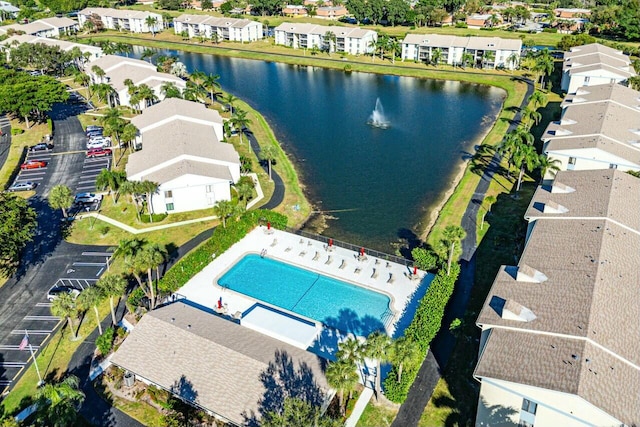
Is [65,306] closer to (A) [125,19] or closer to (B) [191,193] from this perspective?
(B) [191,193]

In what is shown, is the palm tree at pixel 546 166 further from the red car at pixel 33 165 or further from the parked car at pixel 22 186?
the red car at pixel 33 165

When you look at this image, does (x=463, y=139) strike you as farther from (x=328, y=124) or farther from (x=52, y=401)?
(x=52, y=401)

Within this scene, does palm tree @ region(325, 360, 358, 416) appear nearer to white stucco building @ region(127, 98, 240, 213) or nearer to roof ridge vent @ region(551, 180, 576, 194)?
roof ridge vent @ region(551, 180, 576, 194)

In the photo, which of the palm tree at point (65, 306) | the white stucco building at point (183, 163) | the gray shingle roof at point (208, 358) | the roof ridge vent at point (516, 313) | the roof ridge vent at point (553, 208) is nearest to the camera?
the gray shingle roof at point (208, 358)

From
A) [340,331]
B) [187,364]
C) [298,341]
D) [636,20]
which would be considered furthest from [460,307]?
[636,20]

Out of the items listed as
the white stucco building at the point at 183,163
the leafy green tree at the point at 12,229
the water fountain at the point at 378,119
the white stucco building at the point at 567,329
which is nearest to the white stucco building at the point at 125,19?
the water fountain at the point at 378,119

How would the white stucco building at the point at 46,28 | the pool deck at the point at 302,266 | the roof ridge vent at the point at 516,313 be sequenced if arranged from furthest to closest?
the white stucco building at the point at 46,28
the pool deck at the point at 302,266
the roof ridge vent at the point at 516,313
